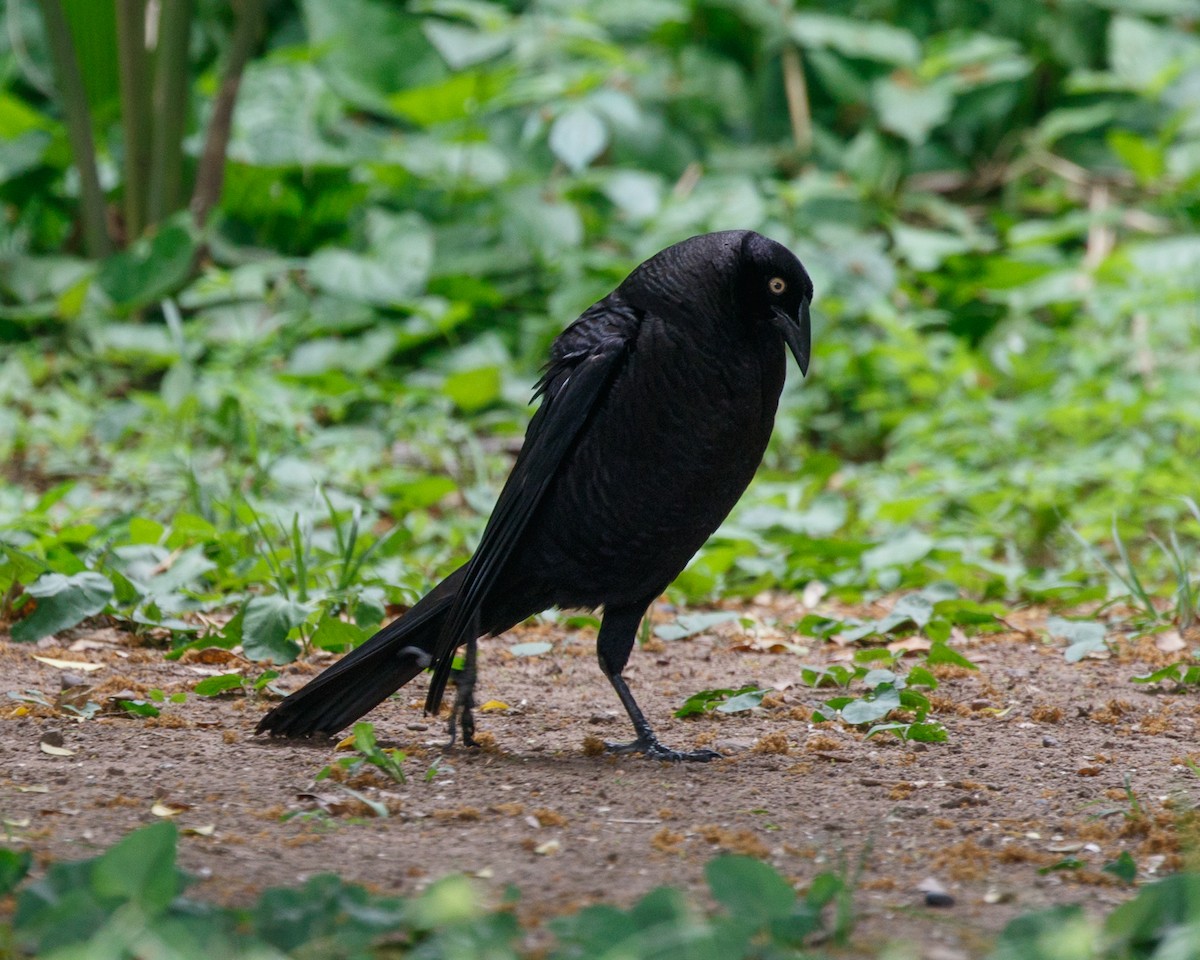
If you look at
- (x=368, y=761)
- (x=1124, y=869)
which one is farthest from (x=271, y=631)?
(x=1124, y=869)

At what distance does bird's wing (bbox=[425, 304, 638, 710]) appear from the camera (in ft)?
9.80

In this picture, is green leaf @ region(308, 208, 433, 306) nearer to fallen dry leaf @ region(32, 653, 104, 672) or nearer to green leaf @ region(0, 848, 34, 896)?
fallen dry leaf @ region(32, 653, 104, 672)

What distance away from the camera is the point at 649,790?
8.78 ft

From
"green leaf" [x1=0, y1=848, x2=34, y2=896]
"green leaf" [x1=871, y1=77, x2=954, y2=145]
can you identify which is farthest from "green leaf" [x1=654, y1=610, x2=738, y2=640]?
"green leaf" [x1=871, y1=77, x2=954, y2=145]

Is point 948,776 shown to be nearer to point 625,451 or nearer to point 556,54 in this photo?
point 625,451

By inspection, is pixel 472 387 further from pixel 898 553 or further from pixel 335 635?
pixel 335 635

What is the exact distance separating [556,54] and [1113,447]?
12.4ft

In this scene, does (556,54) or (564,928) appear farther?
(556,54)

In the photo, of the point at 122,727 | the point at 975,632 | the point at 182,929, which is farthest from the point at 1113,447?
the point at 182,929

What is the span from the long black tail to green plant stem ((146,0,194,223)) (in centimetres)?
412

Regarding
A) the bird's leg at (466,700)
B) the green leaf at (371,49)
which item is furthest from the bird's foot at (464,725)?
the green leaf at (371,49)

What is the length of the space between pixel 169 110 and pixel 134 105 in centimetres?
17

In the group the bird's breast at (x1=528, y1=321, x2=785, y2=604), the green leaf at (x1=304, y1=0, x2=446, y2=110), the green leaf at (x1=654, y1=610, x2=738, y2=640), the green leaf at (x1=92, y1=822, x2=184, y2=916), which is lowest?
the green leaf at (x1=654, y1=610, x2=738, y2=640)

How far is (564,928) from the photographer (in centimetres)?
183
